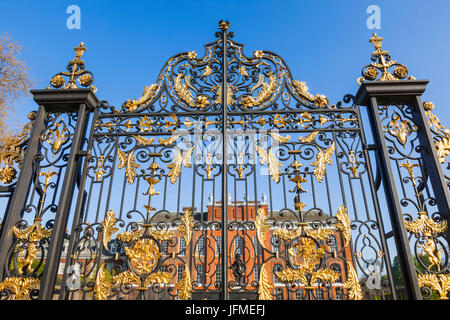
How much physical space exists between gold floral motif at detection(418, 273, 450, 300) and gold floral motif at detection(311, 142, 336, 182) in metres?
1.49

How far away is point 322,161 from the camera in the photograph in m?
3.79

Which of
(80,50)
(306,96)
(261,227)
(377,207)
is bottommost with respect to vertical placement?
(261,227)

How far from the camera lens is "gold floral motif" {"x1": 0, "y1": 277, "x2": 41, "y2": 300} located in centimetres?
322

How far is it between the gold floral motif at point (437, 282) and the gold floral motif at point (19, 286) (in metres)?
4.20

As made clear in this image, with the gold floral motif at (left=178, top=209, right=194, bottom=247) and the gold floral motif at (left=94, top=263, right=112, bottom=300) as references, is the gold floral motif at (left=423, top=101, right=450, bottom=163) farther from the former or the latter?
the gold floral motif at (left=94, top=263, right=112, bottom=300)

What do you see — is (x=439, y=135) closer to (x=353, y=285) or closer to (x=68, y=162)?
(x=353, y=285)

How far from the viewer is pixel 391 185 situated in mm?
3434

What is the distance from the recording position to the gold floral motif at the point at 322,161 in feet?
12.3

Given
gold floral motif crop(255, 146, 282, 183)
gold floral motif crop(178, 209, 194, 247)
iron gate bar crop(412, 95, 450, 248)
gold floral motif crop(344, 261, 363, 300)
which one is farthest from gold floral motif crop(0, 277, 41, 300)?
iron gate bar crop(412, 95, 450, 248)

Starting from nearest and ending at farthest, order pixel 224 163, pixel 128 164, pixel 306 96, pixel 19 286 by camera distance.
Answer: pixel 19 286
pixel 224 163
pixel 128 164
pixel 306 96

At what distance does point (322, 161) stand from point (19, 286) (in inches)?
151

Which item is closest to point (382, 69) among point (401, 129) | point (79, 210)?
point (401, 129)
